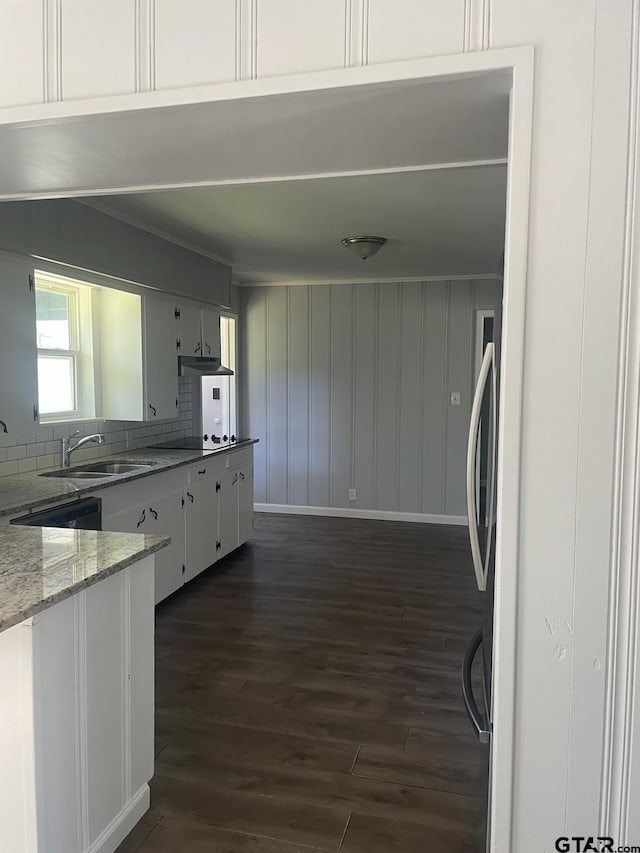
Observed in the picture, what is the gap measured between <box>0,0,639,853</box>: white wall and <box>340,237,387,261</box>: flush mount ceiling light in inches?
115

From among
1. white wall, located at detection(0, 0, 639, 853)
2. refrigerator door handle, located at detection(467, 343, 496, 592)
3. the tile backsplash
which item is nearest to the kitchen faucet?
the tile backsplash

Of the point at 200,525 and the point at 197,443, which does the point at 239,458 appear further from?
the point at 200,525

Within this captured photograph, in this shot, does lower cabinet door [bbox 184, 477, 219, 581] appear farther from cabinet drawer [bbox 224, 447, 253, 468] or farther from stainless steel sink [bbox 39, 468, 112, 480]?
stainless steel sink [bbox 39, 468, 112, 480]

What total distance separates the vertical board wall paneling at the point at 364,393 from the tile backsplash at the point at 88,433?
1832 millimetres

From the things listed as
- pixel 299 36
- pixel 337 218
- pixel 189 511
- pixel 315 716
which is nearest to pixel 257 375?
pixel 189 511

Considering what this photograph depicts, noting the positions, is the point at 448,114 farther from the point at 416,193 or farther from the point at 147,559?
the point at 416,193

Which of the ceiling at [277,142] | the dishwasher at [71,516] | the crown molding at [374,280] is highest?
the crown molding at [374,280]

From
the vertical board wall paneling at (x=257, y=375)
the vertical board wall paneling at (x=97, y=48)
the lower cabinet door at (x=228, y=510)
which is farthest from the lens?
the vertical board wall paneling at (x=257, y=375)

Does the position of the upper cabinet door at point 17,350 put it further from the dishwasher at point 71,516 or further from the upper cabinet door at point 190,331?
the upper cabinet door at point 190,331

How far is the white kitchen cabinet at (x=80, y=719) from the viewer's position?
1.52 metres

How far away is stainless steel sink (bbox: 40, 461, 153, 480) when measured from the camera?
136 inches

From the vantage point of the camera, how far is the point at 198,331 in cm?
481

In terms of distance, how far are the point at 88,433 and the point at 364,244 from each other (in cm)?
223

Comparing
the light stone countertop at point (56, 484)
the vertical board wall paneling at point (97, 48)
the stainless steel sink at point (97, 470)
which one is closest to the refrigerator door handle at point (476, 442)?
the vertical board wall paneling at point (97, 48)
